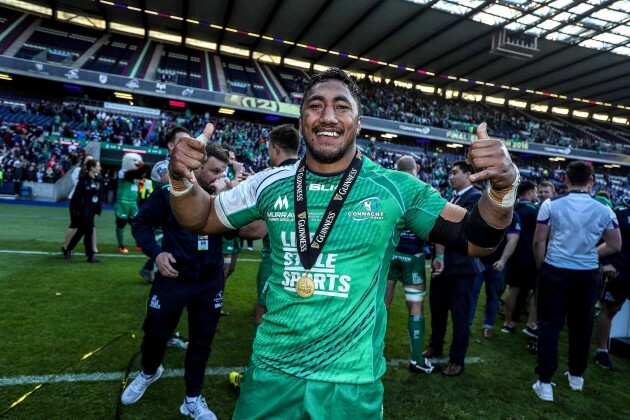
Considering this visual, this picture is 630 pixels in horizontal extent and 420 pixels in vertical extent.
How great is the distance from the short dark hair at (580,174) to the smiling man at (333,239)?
3128mm

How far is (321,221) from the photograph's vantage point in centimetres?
172

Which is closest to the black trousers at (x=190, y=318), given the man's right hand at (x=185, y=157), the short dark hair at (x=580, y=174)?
the man's right hand at (x=185, y=157)

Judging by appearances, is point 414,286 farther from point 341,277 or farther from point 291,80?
point 291,80

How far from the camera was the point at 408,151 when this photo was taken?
38.1 m

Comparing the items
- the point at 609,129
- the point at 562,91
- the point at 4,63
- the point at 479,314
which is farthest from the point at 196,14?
the point at 609,129

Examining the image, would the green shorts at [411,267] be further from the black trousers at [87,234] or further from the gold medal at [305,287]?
the black trousers at [87,234]

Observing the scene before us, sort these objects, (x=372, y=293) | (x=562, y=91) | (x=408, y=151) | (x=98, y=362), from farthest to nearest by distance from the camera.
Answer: (x=562, y=91)
(x=408, y=151)
(x=98, y=362)
(x=372, y=293)

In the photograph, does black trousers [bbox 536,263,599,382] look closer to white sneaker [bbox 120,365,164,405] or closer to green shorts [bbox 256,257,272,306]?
green shorts [bbox 256,257,272,306]

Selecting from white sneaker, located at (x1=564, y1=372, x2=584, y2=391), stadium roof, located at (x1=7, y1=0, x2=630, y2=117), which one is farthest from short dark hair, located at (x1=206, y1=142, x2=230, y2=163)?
stadium roof, located at (x1=7, y1=0, x2=630, y2=117)

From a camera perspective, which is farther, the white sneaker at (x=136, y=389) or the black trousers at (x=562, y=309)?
the black trousers at (x=562, y=309)

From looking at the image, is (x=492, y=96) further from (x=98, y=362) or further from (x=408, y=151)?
(x=98, y=362)

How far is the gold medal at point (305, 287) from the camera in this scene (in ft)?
5.42

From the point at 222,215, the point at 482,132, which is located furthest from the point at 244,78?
the point at 482,132

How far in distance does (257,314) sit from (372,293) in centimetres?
243
